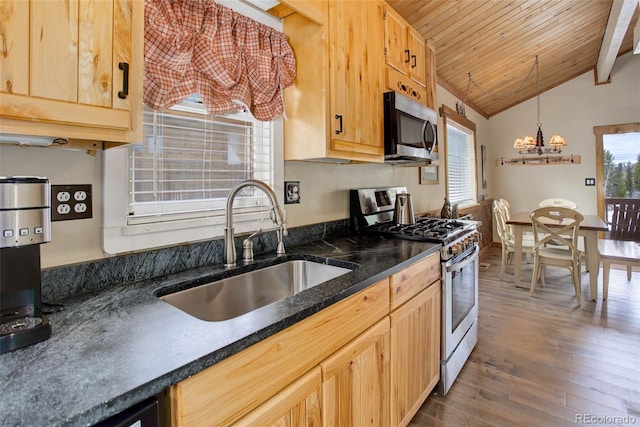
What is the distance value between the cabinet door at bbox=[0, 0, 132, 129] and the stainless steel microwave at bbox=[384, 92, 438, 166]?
1481 mm

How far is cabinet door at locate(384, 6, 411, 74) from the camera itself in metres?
2.06

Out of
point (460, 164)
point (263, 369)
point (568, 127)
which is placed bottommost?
point (263, 369)

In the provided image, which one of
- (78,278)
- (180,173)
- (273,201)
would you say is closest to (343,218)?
(273,201)

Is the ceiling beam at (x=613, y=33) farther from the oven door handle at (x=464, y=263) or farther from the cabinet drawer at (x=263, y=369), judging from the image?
the cabinet drawer at (x=263, y=369)

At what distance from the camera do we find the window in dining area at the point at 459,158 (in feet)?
13.9

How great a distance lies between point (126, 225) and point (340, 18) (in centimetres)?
143

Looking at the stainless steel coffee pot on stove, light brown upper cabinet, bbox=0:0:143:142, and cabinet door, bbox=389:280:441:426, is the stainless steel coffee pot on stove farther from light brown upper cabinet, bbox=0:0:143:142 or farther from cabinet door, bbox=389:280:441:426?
light brown upper cabinet, bbox=0:0:143:142

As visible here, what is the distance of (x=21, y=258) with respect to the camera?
743 mm

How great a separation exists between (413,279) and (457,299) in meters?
0.66

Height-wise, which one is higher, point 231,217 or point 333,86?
point 333,86

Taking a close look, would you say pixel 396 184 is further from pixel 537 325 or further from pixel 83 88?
pixel 83 88

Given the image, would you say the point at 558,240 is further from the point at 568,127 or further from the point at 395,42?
the point at 568,127

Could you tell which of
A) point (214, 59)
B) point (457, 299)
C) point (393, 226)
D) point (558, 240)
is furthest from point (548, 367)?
point (214, 59)

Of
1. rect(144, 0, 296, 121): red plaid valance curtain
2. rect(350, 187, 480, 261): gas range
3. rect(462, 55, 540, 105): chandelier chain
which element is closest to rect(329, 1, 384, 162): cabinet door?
rect(144, 0, 296, 121): red plaid valance curtain
